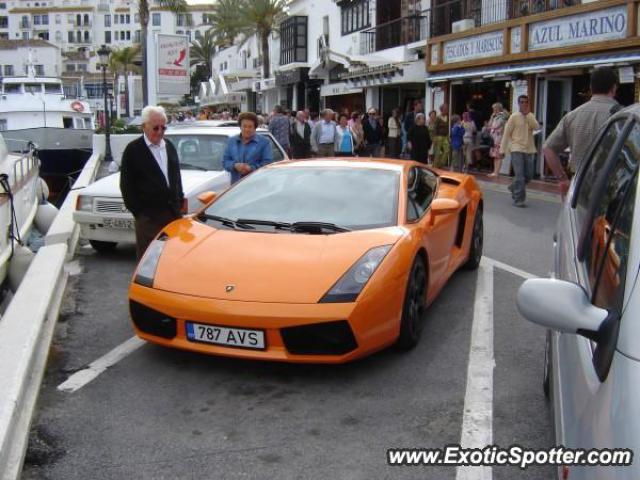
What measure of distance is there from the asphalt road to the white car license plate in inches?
97.6

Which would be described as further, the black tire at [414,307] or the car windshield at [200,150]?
the car windshield at [200,150]

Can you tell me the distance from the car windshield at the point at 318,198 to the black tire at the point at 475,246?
67.1 inches

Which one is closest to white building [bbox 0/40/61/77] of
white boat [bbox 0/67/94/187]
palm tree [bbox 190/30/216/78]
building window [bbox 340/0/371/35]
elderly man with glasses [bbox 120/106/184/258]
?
palm tree [bbox 190/30/216/78]

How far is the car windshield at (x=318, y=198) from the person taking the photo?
5.17m

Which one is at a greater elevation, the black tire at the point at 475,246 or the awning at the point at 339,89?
the awning at the point at 339,89

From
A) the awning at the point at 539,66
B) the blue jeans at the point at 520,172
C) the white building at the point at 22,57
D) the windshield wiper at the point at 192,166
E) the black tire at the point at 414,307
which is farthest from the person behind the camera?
the white building at the point at 22,57

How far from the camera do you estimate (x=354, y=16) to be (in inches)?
1303

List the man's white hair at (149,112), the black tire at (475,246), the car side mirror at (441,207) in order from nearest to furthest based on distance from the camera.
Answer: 1. the car side mirror at (441,207)
2. the man's white hair at (149,112)
3. the black tire at (475,246)

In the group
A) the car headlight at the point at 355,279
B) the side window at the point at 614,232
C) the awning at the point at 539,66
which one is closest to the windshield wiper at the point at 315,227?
the car headlight at the point at 355,279

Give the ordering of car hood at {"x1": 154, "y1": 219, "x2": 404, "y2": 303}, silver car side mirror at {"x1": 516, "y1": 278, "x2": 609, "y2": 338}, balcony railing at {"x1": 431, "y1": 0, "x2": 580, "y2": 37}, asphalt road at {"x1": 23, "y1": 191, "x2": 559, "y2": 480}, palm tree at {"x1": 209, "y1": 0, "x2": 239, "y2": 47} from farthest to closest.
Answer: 1. palm tree at {"x1": 209, "y1": 0, "x2": 239, "y2": 47}
2. balcony railing at {"x1": 431, "y1": 0, "x2": 580, "y2": 37}
3. car hood at {"x1": 154, "y1": 219, "x2": 404, "y2": 303}
4. asphalt road at {"x1": 23, "y1": 191, "x2": 559, "y2": 480}
5. silver car side mirror at {"x1": 516, "y1": 278, "x2": 609, "y2": 338}

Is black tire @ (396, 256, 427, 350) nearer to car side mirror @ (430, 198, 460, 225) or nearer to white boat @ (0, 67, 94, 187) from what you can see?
car side mirror @ (430, 198, 460, 225)

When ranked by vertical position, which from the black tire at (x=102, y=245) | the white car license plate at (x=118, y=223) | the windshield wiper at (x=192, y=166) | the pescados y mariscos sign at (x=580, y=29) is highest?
the pescados y mariscos sign at (x=580, y=29)

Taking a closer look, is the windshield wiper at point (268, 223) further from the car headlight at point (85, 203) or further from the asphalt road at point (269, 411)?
the car headlight at point (85, 203)

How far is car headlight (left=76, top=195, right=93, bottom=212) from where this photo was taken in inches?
316
